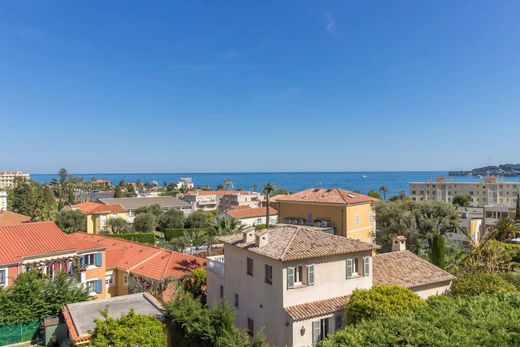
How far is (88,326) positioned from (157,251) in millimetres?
18487

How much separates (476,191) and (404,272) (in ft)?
476

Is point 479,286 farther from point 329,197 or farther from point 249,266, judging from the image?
point 329,197

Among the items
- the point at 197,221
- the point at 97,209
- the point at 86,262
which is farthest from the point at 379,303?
the point at 97,209

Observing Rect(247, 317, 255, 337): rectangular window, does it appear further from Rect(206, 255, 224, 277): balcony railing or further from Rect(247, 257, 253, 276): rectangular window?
Rect(206, 255, 224, 277): balcony railing

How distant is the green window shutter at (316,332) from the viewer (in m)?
18.3

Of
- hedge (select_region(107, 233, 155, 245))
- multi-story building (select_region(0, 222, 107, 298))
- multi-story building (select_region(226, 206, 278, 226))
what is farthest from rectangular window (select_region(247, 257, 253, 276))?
multi-story building (select_region(226, 206, 278, 226))

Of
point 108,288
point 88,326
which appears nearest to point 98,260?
point 108,288

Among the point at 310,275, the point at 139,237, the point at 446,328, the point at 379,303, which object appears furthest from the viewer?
the point at 139,237

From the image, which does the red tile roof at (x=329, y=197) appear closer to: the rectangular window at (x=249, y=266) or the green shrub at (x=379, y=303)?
the rectangular window at (x=249, y=266)

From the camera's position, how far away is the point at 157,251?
37594 millimetres

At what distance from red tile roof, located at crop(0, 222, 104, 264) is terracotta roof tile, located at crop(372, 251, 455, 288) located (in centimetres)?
2348

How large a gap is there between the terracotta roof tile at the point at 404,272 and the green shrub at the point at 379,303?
370cm

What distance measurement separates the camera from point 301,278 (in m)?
19.2

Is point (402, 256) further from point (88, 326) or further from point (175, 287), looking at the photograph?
point (88, 326)
